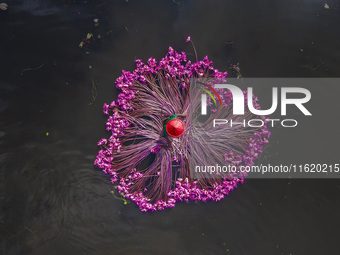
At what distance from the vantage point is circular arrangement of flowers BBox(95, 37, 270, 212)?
2215 mm

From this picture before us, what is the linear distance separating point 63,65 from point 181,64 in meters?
0.91

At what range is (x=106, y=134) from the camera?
2.25 m

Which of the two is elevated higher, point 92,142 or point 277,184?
point 92,142

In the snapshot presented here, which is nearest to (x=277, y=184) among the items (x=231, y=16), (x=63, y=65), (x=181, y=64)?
(x=181, y=64)

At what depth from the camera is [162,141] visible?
7.25 ft

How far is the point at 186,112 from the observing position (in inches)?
86.9

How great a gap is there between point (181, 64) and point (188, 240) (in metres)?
1.36

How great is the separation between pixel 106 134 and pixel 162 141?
0.44m

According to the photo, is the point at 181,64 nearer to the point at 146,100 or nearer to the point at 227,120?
the point at 146,100

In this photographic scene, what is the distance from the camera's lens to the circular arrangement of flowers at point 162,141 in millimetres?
A: 2215

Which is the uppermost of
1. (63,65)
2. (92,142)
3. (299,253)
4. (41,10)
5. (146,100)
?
(41,10)

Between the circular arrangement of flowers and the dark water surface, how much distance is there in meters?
0.09

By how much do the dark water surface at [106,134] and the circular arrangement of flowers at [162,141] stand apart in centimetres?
9

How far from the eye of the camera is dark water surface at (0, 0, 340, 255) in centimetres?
223
